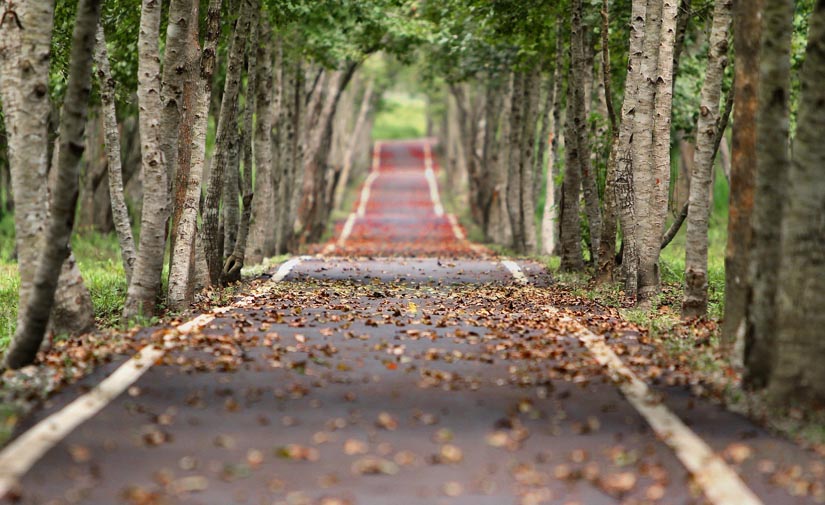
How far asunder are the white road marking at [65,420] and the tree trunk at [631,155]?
25.1 feet

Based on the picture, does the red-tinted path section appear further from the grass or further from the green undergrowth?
the green undergrowth

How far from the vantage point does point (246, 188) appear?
20422 millimetres

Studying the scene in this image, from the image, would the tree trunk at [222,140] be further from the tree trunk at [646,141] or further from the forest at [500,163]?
the tree trunk at [646,141]

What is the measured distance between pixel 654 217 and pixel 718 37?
338 centimetres

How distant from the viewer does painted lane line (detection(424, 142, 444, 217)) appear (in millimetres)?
56588

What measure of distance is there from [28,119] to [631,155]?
9271 millimetres

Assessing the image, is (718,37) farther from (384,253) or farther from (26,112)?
(384,253)

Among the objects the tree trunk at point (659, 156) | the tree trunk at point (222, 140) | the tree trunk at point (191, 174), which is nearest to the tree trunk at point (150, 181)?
the tree trunk at point (191, 174)

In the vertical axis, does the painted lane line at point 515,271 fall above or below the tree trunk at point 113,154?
below

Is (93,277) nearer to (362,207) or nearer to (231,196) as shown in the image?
(231,196)

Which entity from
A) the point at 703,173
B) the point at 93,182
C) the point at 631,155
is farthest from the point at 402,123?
the point at 703,173

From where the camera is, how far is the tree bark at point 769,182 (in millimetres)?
9258

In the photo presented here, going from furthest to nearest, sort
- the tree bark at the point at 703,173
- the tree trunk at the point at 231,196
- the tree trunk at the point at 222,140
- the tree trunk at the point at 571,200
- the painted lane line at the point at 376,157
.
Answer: the painted lane line at the point at 376,157 → the tree trunk at the point at 571,200 → the tree trunk at the point at 231,196 → the tree trunk at the point at 222,140 → the tree bark at the point at 703,173

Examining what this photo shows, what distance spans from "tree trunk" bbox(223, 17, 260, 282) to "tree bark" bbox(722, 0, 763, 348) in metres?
9.74
